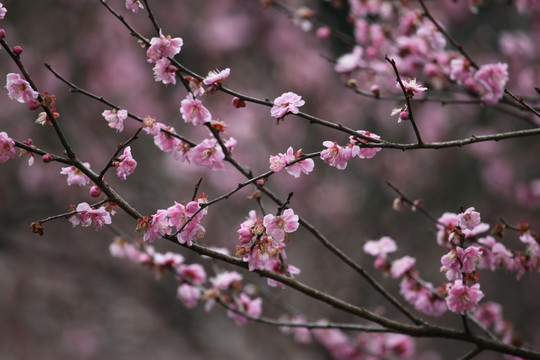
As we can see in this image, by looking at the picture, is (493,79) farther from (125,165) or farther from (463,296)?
(125,165)

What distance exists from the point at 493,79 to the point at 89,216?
1754mm

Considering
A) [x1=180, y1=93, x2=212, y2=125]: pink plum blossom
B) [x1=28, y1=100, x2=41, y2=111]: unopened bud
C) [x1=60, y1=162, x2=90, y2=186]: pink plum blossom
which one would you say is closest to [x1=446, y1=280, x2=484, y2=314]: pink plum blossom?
[x1=180, y1=93, x2=212, y2=125]: pink plum blossom

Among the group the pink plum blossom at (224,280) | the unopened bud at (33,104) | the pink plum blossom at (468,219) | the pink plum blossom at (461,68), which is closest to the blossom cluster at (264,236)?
the pink plum blossom at (468,219)

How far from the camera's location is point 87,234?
6.19 m

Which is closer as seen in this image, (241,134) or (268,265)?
(268,265)

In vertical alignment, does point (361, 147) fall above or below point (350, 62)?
below

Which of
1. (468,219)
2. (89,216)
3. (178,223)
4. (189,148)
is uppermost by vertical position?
(468,219)

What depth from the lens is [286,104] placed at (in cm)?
169

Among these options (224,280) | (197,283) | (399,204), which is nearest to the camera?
(399,204)

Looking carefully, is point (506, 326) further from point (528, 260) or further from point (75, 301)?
point (75, 301)

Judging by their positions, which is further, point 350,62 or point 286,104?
point 350,62

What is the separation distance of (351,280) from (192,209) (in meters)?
3.65

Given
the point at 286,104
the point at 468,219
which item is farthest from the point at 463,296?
the point at 286,104

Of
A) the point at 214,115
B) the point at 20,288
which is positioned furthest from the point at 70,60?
the point at 20,288
